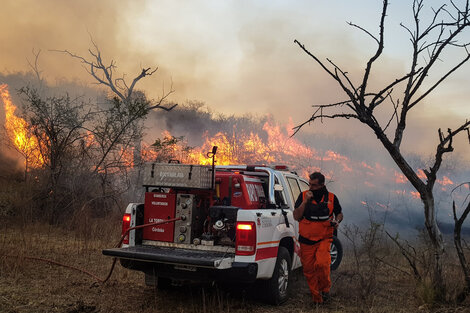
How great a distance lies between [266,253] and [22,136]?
1584 centimetres

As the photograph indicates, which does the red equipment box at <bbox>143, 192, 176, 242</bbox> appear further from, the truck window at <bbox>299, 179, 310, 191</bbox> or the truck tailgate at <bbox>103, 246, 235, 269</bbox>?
the truck window at <bbox>299, 179, 310, 191</bbox>

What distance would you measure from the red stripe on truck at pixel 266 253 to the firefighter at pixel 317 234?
1.67 ft

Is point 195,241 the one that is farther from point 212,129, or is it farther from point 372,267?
point 212,129

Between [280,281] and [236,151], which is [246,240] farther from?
[236,151]

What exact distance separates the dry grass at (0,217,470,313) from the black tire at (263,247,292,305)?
0.13 meters

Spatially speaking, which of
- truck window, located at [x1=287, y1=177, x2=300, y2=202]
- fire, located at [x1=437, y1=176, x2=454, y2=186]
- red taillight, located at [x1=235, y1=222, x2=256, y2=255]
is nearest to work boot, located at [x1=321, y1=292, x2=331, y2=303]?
red taillight, located at [x1=235, y1=222, x2=256, y2=255]

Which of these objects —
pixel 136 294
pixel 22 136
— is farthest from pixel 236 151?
pixel 136 294

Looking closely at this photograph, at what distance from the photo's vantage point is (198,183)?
5598 millimetres

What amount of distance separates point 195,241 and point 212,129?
28.5 m

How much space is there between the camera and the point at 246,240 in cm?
509

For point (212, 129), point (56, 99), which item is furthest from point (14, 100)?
point (212, 129)

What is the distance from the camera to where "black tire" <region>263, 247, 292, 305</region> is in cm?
562

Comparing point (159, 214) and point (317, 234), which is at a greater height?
point (159, 214)

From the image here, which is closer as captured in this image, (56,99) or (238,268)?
(238,268)
